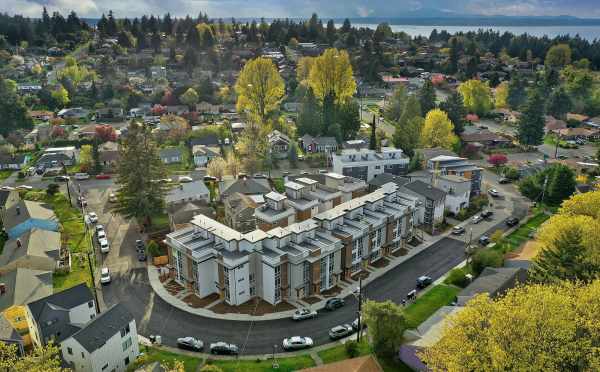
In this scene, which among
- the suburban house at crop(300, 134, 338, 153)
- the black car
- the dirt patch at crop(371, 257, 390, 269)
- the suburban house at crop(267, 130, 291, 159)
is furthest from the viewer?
the suburban house at crop(300, 134, 338, 153)

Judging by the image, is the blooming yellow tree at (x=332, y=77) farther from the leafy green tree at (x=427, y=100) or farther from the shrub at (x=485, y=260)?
the shrub at (x=485, y=260)

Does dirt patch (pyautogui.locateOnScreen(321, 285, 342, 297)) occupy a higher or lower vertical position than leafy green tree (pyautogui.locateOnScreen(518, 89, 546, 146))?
lower

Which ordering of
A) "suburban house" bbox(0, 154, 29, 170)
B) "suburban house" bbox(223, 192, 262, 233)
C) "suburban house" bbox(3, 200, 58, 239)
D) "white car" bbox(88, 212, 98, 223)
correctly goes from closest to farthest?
"suburban house" bbox(223, 192, 262, 233)
"suburban house" bbox(3, 200, 58, 239)
"white car" bbox(88, 212, 98, 223)
"suburban house" bbox(0, 154, 29, 170)

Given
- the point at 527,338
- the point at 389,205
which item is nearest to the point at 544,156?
the point at 389,205

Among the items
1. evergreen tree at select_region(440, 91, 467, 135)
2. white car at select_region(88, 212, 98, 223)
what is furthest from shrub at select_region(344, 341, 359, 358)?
evergreen tree at select_region(440, 91, 467, 135)

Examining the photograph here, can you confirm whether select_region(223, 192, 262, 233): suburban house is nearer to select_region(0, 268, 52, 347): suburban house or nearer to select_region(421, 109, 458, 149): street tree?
select_region(0, 268, 52, 347): suburban house

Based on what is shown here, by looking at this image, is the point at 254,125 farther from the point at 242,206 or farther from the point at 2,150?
the point at 2,150

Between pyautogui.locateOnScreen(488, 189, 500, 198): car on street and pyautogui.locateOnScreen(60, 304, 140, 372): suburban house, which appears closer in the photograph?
pyautogui.locateOnScreen(60, 304, 140, 372): suburban house

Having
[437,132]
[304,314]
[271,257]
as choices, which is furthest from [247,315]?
[437,132]
